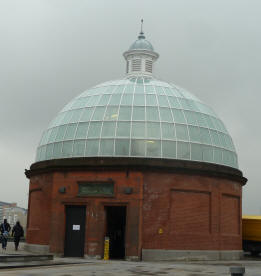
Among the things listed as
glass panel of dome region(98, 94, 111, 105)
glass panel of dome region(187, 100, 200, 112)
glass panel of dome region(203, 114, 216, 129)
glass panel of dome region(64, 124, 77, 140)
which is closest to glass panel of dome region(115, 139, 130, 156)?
glass panel of dome region(64, 124, 77, 140)

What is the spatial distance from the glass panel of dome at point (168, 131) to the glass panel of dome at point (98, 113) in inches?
153

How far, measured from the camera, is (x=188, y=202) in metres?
27.4

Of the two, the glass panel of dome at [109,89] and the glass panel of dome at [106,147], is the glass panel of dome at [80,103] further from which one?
the glass panel of dome at [106,147]

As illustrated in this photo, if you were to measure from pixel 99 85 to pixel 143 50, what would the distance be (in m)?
5.29

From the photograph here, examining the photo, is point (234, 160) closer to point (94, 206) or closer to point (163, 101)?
point (163, 101)

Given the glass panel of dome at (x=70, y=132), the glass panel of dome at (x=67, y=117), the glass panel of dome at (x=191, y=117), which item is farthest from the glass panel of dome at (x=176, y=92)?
the glass panel of dome at (x=70, y=132)

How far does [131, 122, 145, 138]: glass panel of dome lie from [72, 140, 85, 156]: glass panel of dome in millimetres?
3158

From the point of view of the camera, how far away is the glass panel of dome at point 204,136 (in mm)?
29688

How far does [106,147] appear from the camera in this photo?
1097 inches

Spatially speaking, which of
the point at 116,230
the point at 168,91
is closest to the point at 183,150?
the point at 168,91

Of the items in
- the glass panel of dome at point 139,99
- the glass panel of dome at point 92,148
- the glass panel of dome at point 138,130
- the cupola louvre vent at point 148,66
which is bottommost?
the glass panel of dome at point 92,148

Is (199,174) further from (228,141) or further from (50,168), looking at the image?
(50,168)

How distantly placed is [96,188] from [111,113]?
5123mm

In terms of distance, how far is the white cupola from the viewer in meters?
36.2
